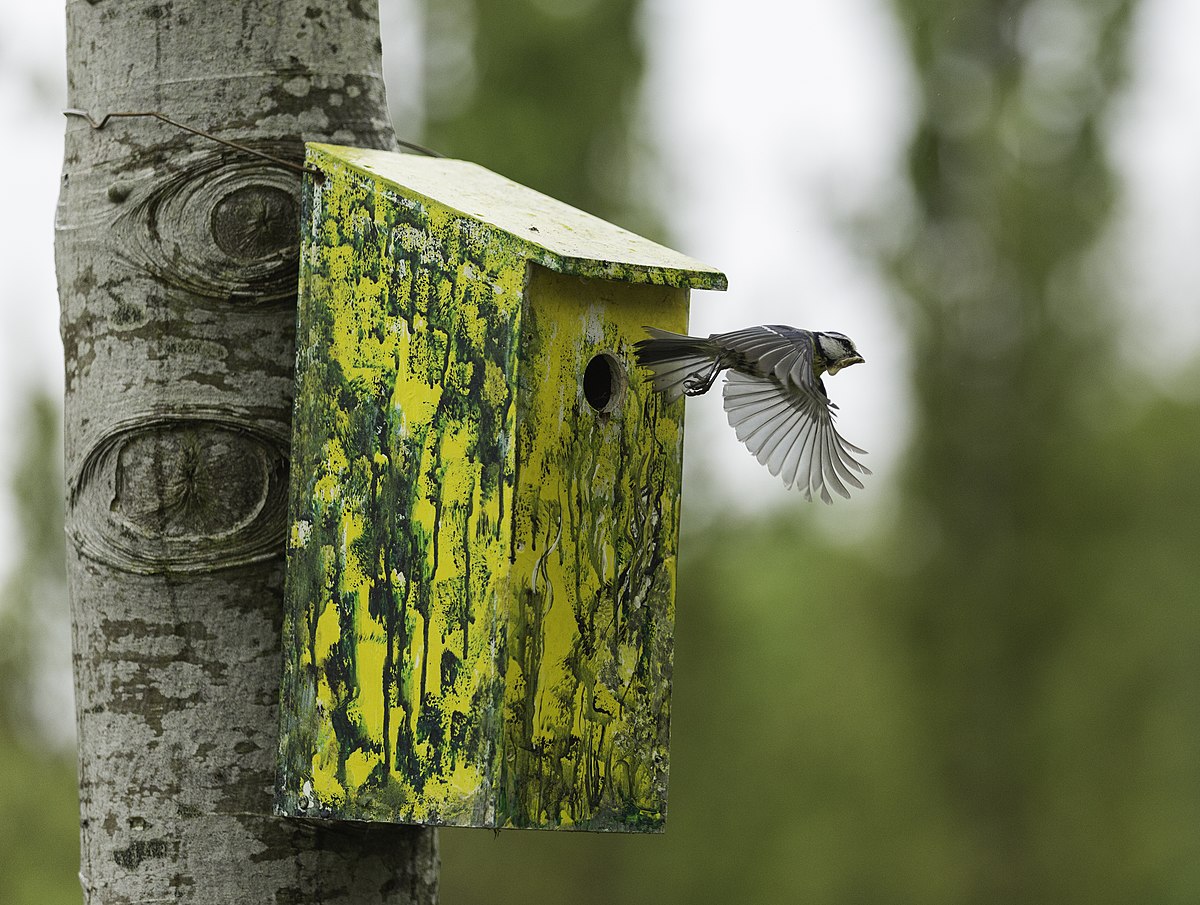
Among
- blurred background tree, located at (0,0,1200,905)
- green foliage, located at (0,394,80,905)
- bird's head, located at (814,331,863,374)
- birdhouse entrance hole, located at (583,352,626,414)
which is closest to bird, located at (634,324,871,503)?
bird's head, located at (814,331,863,374)

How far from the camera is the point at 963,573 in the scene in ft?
26.3

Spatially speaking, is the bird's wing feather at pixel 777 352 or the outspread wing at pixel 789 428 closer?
the bird's wing feather at pixel 777 352

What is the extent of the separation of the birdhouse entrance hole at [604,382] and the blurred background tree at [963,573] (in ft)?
19.1

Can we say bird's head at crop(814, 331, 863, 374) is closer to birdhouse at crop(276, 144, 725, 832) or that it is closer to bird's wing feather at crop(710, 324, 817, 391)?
bird's wing feather at crop(710, 324, 817, 391)

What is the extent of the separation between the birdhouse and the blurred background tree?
19.3ft

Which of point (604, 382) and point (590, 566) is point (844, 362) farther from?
point (590, 566)

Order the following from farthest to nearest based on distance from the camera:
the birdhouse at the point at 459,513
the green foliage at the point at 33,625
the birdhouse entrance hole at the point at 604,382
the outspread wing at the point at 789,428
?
1. the green foliage at the point at 33,625
2. the outspread wing at the point at 789,428
3. the birdhouse entrance hole at the point at 604,382
4. the birdhouse at the point at 459,513

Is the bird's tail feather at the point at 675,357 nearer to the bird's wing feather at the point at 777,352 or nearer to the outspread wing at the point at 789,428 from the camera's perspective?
the bird's wing feather at the point at 777,352

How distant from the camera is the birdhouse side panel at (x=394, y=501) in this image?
1882mm

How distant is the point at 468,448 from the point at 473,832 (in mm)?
6343

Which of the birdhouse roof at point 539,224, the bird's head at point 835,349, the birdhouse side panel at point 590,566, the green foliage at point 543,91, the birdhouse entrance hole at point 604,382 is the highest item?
the green foliage at point 543,91

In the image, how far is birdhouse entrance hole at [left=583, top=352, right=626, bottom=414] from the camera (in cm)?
201

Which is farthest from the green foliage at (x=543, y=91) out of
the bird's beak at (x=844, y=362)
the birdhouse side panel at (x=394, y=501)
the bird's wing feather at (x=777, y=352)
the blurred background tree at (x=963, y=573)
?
the birdhouse side panel at (x=394, y=501)

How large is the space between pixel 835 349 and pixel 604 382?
1.48 ft
